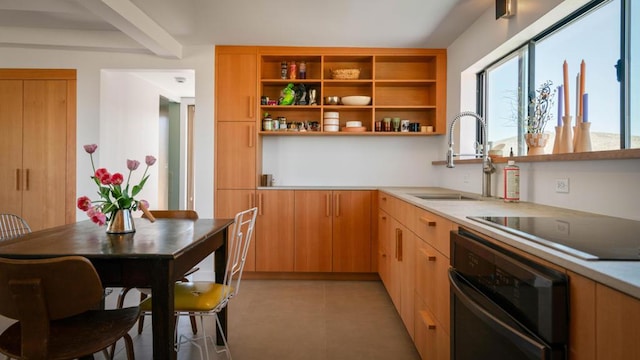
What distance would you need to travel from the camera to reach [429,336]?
1.83 metres

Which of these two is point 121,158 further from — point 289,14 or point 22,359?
point 22,359

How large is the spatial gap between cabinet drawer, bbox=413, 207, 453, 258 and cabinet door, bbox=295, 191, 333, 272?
1.51 m

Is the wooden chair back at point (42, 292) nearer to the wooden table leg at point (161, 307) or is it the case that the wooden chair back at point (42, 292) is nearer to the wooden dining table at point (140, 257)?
the wooden dining table at point (140, 257)

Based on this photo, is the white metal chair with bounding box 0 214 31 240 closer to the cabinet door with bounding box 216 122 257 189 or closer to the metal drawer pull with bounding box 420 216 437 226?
the cabinet door with bounding box 216 122 257 189

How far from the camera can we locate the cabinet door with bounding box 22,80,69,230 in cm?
366

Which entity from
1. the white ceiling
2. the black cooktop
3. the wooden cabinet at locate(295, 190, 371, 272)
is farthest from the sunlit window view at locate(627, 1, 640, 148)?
the wooden cabinet at locate(295, 190, 371, 272)

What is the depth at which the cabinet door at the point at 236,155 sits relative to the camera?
363cm

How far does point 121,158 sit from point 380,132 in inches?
120

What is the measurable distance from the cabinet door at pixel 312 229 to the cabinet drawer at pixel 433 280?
1.54 metres

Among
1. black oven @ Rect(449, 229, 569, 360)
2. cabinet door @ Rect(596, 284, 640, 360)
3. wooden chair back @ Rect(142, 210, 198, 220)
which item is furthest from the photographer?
wooden chair back @ Rect(142, 210, 198, 220)

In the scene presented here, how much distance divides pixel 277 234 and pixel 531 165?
7.57 ft

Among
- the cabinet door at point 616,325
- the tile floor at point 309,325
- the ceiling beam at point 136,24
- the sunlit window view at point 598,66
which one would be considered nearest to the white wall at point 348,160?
the tile floor at point 309,325

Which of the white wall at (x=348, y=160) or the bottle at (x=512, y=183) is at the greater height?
the white wall at (x=348, y=160)

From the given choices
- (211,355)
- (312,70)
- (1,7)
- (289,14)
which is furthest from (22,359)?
(312,70)
